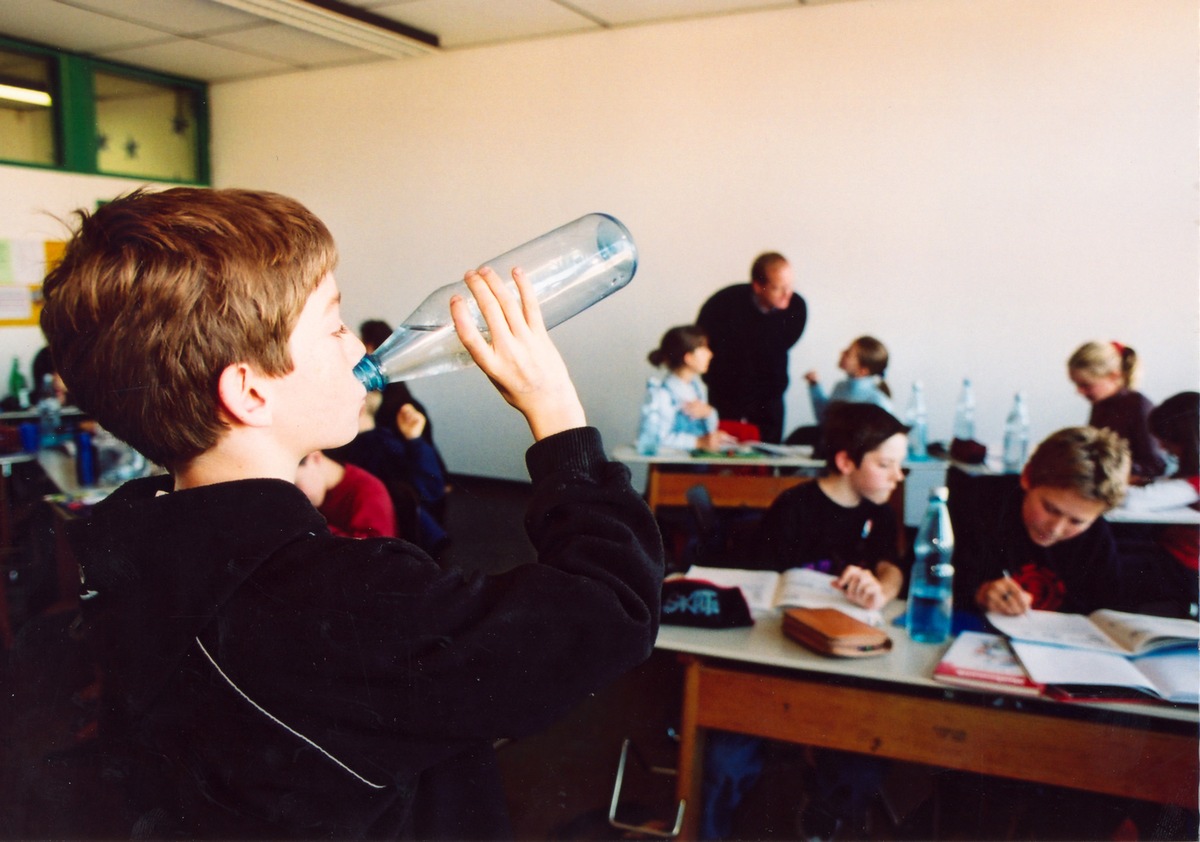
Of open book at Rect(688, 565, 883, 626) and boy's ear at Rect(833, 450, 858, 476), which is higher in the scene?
boy's ear at Rect(833, 450, 858, 476)

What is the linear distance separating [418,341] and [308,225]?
0.77 feet

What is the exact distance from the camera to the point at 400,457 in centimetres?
234

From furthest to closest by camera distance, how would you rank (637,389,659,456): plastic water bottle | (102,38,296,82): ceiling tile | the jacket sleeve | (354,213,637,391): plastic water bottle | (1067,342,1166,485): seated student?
1. (637,389,659,456): plastic water bottle
2. (1067,342,1166,485): seated student
3. (102,38,296,82): ceiling tile
4. (354,213,637,391): plastic water bottle
5. the jacket sleeve

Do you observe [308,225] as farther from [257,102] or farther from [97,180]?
[257,102]

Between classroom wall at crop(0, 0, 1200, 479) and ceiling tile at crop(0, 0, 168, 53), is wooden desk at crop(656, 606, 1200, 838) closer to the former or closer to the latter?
ceiling tile at crop(0, 0, 168, 53)

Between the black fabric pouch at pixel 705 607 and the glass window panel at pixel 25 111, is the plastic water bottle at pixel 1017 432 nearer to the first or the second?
the black fabric pouch at pixel 705 607

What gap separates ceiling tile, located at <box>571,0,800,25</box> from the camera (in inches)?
159

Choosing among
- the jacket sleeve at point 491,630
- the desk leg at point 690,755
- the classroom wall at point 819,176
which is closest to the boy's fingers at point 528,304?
the jacket sleeve at point 491,630

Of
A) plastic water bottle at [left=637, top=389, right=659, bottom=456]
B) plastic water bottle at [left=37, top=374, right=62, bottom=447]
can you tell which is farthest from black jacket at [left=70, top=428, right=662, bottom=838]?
plastic water bottle at [left=37, top=374, right=62, bottom=447]

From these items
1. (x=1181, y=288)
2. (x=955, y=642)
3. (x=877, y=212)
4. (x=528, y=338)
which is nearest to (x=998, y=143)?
(x=877, y=212)

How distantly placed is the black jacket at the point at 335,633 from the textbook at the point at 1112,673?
1178 mm

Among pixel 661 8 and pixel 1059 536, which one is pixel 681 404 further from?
pixel 661 8

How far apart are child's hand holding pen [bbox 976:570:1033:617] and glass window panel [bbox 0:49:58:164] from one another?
1.82 metres

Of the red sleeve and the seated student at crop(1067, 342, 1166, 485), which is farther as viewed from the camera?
the seated student at crop(1067, 342, 1166, 485)
